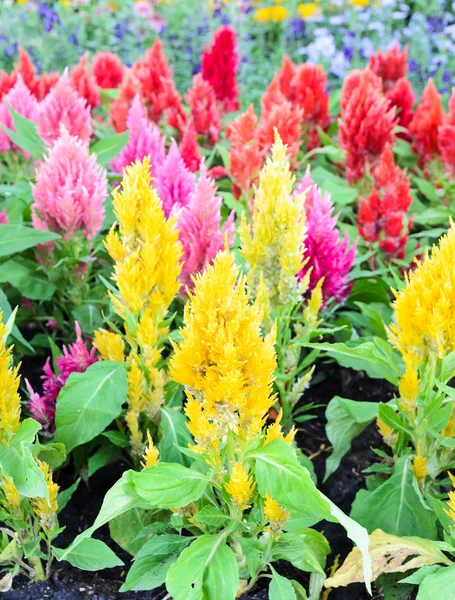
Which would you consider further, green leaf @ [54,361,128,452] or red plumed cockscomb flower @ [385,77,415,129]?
red plumed cockscomb flower @ [385,77,415,129]

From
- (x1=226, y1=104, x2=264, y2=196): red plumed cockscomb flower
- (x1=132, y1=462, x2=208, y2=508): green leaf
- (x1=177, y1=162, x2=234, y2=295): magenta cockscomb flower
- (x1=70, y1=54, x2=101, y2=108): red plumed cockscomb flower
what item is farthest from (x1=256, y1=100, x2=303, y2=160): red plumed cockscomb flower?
(x1=132, y1=462, x2=208, y2=508): green leaf

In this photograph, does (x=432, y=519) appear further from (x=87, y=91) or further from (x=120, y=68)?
(x=120, y=68)

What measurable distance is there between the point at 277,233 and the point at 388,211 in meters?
1.07

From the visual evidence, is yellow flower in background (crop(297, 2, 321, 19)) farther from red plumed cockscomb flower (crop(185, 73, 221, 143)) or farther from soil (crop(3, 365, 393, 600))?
soil (crop(3, 365, 393, 600))

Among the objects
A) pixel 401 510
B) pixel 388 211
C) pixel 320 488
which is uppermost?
pixel 388 211

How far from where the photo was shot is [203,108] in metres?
3.93

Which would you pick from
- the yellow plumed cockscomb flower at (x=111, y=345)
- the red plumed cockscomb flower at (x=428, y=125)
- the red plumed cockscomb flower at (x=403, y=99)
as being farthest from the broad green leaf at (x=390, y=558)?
the red plumed cockscomb flower at (x=403, y=99)

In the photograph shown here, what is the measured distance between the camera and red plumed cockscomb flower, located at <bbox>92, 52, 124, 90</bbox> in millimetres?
4746

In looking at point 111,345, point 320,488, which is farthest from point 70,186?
point 320,488

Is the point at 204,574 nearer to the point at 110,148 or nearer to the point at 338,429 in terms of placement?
the point at 338,429

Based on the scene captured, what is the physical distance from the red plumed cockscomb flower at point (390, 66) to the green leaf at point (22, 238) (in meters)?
2.81

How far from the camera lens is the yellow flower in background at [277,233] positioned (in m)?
2.08

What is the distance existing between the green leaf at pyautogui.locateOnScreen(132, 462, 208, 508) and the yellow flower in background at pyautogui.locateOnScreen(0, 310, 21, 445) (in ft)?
1.23

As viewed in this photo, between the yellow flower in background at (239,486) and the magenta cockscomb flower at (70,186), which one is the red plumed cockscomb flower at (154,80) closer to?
the magenta cockscomb flower at (70,186)
